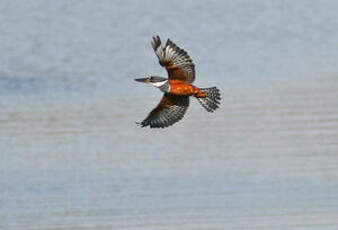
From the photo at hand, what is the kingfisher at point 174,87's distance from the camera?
8070mm

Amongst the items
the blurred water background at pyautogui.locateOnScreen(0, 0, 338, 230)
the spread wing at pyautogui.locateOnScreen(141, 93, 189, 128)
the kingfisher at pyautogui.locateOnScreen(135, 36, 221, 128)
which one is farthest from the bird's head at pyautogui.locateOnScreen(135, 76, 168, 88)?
the blurred water background at pyautogui.locateOnScreen(0, 0, 338, 230)

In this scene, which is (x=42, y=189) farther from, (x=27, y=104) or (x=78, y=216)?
(x=27, y=104)

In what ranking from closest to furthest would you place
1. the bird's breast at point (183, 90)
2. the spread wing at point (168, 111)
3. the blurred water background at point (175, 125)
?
the bird's breast at point (183, 90)
the spread wing at point (168, 111)
the blurred water background at point (175, 125)

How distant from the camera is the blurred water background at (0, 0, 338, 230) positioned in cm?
995

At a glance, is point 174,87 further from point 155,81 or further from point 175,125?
point 175,125

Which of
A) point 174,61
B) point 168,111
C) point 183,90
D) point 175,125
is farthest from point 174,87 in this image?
point 175,125

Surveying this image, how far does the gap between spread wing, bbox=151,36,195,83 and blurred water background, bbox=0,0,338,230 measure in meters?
1.70

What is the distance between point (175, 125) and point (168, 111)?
11.5 feet

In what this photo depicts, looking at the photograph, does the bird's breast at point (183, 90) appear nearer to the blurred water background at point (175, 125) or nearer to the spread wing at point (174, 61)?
the spread wing at point (174, 61)

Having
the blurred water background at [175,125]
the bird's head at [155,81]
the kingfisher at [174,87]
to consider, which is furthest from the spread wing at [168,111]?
the blurred water background at [175,125]

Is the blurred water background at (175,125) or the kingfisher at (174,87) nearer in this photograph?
the kingfisher at (174,87)

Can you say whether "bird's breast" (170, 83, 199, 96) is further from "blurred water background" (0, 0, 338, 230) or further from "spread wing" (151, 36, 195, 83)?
"blurred water background" (0, 0, 338, 230)

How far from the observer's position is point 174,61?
321 inches

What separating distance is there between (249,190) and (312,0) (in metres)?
6.24
